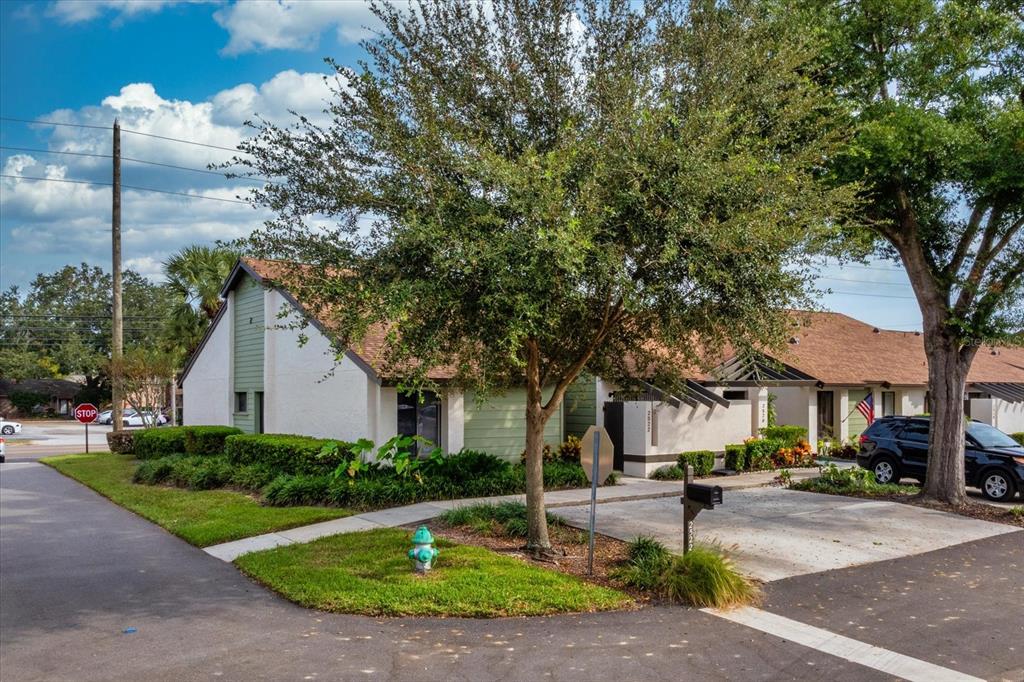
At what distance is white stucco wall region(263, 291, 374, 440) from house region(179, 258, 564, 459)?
0.02 m

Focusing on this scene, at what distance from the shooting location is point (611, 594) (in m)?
8.74

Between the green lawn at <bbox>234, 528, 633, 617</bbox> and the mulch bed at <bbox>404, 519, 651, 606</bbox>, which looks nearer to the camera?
the green lawn at <bbox>234, 528, 633, 617</bbox>

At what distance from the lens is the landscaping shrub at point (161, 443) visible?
906 inches

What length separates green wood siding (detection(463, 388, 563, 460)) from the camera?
61.1ft

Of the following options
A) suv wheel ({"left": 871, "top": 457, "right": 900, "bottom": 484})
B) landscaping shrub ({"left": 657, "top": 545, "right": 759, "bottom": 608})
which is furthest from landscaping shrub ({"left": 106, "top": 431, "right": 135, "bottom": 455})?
landscaping shrub ({"left": 657, "top": 545, "right": 759, "bottom": 608})

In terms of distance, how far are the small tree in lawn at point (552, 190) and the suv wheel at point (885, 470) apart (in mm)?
10332

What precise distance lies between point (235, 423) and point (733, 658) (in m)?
19.6

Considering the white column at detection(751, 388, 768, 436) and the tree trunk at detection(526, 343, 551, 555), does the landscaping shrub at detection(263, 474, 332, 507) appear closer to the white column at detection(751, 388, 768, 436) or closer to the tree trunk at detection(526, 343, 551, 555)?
the tree trunk at detection(526, 343, 551, 555)

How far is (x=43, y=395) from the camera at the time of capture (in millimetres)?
64938

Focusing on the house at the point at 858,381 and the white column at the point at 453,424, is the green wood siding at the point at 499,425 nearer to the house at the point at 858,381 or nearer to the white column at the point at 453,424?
the white column at the point at 453,424

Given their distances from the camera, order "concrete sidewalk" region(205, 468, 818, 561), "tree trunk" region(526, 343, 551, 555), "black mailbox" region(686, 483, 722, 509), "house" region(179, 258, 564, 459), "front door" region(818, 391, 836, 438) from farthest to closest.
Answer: "front door" region(818, 391, 836, 438), "house" region(179, 258, 564, 459), "concrete sidewalk" region(205, 468, 818, 561), "tree trunk" region(526, 343, 551, 555), "black mailbox" region(686, 483, 722, 509)

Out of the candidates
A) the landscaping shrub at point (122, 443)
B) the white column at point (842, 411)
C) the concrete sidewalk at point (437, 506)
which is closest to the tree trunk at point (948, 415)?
the concrete sidewalk at point (437, 506)

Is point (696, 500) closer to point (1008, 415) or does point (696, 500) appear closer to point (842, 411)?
point (842, 411)

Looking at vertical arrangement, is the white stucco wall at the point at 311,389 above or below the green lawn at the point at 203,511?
above
